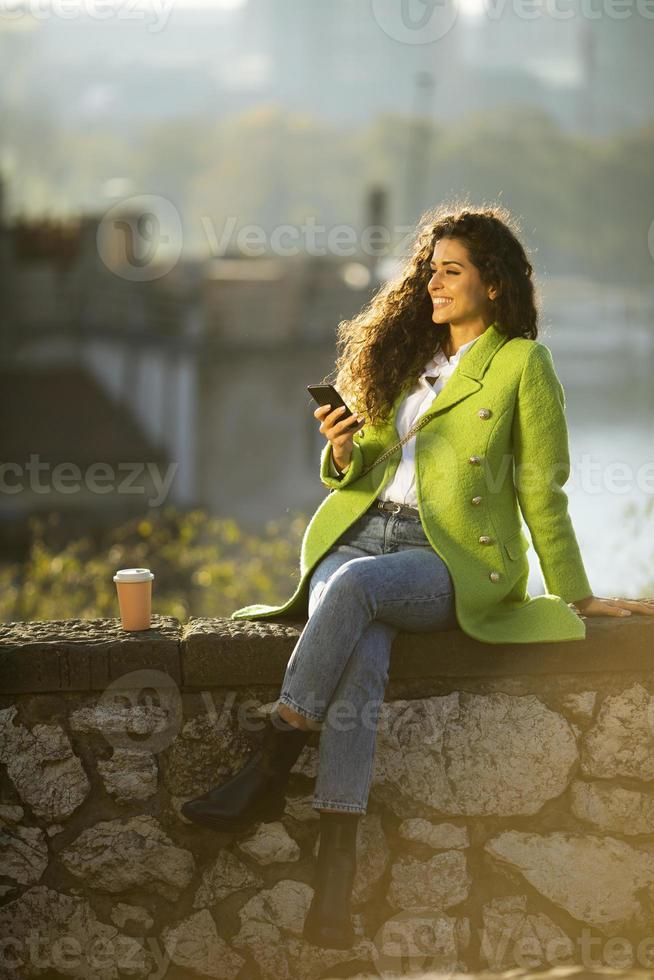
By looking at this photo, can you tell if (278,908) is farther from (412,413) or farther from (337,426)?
(412,413)

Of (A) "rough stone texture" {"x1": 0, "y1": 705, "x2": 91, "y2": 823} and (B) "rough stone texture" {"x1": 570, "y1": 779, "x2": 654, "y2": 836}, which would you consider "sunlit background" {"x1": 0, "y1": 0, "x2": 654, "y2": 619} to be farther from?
(A) "rough stone texture" {"x1": 0, "y1": 705, "x2": 91, "y2": 823}

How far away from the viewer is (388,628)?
3.30m

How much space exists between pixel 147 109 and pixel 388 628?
170ft

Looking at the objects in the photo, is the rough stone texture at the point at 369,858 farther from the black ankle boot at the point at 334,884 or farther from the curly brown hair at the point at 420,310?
the curly brown hair at the point at 420,310

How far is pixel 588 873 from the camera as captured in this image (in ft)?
11.3

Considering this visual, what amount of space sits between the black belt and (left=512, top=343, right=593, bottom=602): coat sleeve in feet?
0.88

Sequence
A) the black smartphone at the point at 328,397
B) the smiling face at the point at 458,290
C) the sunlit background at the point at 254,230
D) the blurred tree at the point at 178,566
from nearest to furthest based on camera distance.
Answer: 1. the black smartphone at the point at 328,397
2. the smiling face at the point at 458,290
3. the blurred tree at the point at 178,566
4. the sunlit background at the point at 254,230

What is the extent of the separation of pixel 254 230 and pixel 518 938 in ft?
39.6

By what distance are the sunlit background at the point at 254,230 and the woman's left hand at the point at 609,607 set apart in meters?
0.77

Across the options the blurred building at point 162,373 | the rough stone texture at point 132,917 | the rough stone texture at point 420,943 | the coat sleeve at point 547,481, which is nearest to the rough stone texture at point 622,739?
the coat sleeve at point 547,481

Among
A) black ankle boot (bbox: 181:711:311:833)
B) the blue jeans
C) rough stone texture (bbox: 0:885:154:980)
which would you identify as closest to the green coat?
the blue jeans

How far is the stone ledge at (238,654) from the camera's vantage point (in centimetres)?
334

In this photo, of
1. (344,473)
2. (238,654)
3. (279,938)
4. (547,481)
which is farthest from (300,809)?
(547,481)

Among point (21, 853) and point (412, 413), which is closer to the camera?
point (21, 853)
